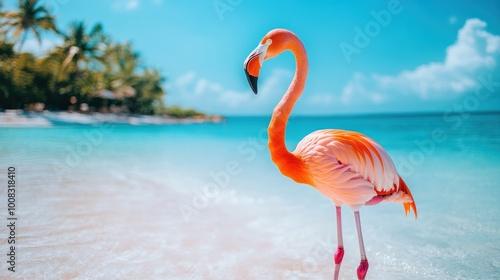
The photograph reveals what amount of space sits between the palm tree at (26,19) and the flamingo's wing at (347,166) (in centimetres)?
2285

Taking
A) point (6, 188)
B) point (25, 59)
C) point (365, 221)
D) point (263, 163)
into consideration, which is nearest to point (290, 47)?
point (365, 221)

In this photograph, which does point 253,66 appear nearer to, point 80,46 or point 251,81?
point 251,81

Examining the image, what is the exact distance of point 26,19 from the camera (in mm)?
20312

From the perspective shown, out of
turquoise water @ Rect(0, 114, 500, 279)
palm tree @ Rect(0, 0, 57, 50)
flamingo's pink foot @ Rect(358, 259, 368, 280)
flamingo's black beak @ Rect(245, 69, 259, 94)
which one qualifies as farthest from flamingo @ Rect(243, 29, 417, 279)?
palm tree @ Rect(0, 0, 57, 50)

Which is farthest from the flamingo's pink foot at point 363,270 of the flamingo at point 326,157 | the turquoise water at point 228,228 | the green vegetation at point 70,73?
the green vegetation at point 70,73

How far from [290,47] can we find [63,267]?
2140 millimetres

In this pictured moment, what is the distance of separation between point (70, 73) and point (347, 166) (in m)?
24.1

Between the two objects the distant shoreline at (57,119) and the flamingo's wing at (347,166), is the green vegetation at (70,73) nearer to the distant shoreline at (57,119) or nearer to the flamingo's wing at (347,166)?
the distant shoreline at (57,119)

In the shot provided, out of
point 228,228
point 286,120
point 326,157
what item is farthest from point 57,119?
point 326,157

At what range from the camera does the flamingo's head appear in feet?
5.38

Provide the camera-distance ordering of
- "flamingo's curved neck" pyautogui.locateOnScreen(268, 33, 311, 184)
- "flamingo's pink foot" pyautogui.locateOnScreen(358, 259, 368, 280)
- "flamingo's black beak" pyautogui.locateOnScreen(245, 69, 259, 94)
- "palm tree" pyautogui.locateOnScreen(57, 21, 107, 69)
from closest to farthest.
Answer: "flamingo's black beak" pyautogui.locateOnScreen(245, 69, 259, 94), "flamingo's curved neck" pyautogui.locateOnScreen(268, 33, 311, 184), "flamingo's pink foot" pyautogui.locateOnScreen(358, 259, 368, 280), "palm tree" pyautogui.locateOnScreen(57, 21, 107, 69)

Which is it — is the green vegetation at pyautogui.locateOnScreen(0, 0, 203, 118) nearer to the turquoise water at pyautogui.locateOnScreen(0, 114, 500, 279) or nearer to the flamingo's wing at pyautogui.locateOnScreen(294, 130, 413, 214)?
the turquoise water at pyautogui.locateOnScreen(0, 114, 500, 279)

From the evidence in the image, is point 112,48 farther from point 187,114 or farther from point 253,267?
point 253,267

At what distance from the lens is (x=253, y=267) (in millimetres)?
2689
